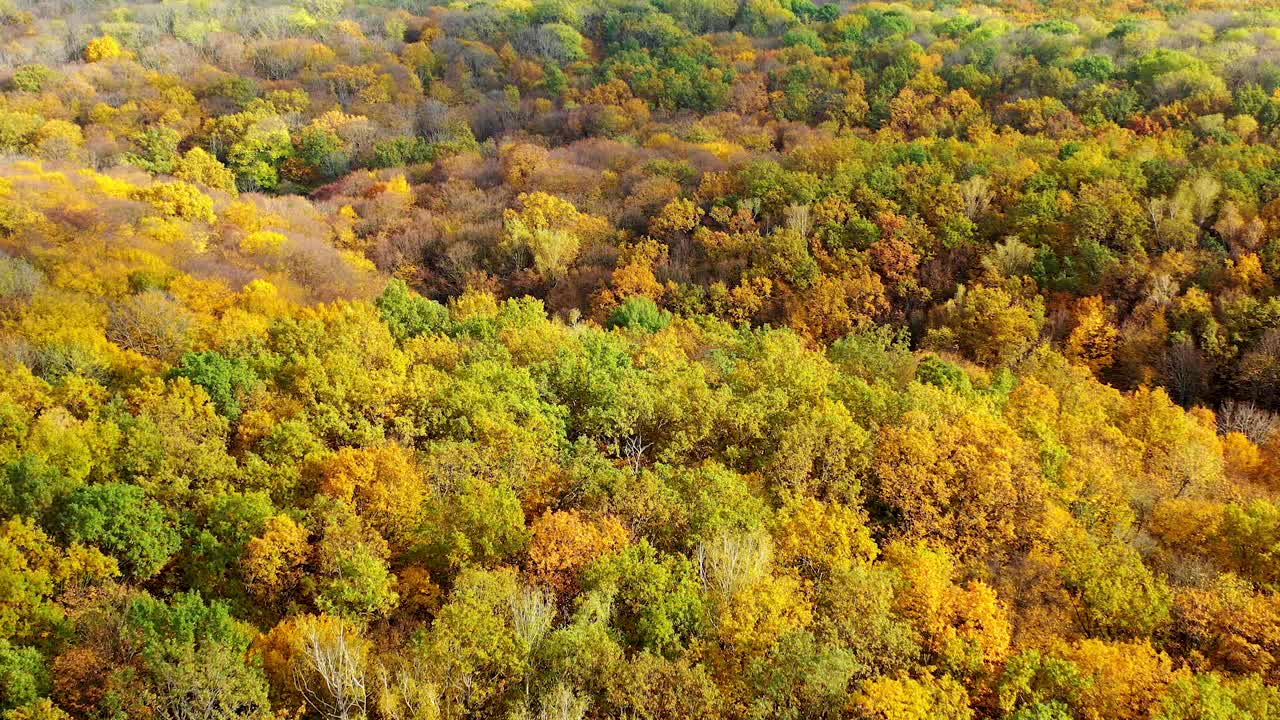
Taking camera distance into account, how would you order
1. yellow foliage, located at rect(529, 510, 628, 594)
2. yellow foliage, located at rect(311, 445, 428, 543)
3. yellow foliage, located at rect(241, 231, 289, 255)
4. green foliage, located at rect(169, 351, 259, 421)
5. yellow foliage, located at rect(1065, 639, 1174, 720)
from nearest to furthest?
yellow foliage, located at rect(1065, 639, 1174, 720), yellow foliage, located at rect(529, 510, 628, 594), yellow foliage, located at rect(311, 445, 428, 543), green foliage, located at rect(169, 351, 259, 421), yellow foliage, located at rect(241, 231, 289, 255)

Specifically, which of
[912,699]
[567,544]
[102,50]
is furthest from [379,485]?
[102,50]

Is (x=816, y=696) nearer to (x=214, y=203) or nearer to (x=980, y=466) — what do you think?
(x=980, y=466)

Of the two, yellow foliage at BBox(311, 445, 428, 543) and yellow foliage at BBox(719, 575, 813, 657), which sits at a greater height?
yellow foliage at BBox(719, 575, 813, 657)

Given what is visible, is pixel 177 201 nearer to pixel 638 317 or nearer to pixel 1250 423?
pixel 638 317

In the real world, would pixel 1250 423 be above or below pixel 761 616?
below

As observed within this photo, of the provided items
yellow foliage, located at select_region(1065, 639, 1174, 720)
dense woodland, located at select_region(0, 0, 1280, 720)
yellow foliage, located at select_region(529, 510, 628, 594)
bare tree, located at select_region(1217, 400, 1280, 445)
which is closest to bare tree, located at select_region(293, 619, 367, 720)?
dense woodland, located at select_region(0, 0, 1280, 720)

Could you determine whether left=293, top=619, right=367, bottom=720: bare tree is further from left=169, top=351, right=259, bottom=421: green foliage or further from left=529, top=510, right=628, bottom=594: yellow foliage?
left=169, top=351, right=259, bottom=421: green foliage

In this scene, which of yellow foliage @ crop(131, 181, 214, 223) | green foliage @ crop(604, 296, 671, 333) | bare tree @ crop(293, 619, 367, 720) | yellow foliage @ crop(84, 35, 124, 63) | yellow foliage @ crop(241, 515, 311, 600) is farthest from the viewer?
yellow foliage @ crop(84, 35, 124, 63)

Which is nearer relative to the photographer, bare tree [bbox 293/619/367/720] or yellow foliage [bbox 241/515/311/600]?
bare tree [bbox 293/619/367/720]

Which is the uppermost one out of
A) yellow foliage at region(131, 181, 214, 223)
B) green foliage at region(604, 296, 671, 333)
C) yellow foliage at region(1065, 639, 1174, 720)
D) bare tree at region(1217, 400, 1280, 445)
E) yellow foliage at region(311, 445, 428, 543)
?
yellow foliage at region(1065, 639, 1174, 720)

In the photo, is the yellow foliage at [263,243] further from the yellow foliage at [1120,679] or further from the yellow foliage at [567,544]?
→ the yellow foliage at [1120,679]
